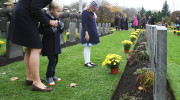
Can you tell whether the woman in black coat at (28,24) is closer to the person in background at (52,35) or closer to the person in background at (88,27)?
the person in background at (52,35)

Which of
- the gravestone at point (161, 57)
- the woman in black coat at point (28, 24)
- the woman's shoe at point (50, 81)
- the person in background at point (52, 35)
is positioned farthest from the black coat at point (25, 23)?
the gravestone at point (161, 57)

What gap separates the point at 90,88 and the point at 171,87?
4.69 feet

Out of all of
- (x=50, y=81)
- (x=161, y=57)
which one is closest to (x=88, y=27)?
(x=50, y=81)

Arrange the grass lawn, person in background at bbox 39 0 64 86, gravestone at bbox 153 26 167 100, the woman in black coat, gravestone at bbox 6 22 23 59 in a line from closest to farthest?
gravestone at bbox 153 26 167 100, the woman in black coat, the grass lawn, person in background at bbox 39 0 64 86, gravestone at bbox 6 22 23 59

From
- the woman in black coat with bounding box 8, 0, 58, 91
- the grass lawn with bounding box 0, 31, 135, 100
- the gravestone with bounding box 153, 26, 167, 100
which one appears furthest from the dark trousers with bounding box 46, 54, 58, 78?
the gravestone with bounding box 153, 26, 167, 100

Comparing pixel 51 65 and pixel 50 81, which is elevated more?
pixel 51 65

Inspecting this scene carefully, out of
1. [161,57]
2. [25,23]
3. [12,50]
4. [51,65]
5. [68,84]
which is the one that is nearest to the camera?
[161,57]

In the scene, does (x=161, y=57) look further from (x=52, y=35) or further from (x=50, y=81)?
(x=50, y=81)

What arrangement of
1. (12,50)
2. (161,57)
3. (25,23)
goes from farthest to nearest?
(12,50)
(25,23)
(161,57)

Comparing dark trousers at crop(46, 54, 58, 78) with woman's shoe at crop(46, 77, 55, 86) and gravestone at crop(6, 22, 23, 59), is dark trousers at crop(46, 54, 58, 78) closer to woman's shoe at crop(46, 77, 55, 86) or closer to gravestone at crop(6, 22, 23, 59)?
woman's shoe at crop(46, 77, 55, 86)

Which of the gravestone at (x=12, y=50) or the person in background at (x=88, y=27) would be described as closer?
the person in background at (x=88, y=27)

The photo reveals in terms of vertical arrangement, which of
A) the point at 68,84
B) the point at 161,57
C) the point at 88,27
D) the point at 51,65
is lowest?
the point at 68,84

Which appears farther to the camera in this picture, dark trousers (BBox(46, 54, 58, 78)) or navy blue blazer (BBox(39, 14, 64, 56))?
dark trousers (BBox(46, 54, 58, 78))

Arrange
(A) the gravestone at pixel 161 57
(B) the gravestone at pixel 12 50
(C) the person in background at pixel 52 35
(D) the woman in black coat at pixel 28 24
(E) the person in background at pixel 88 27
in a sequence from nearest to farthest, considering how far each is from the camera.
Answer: (A) the gravestone at pixel 161 57 → (D) the woman in black coat at pixel 28 24 → (C) the person in background at pixel 52 35 → (E) the person in background at pixel 88 27 → (B) the gravestone at pixel 12 50
